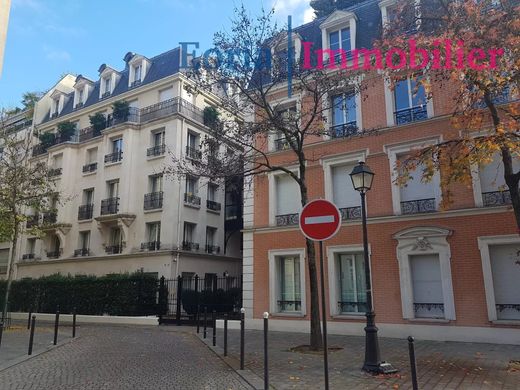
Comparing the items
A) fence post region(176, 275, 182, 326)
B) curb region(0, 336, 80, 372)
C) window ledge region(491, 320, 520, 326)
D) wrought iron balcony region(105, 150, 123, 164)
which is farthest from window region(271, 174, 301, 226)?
wrought iron balcony region(105, 150, 123, 164)

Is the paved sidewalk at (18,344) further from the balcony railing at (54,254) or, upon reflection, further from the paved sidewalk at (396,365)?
the balcony railing at (54,254)

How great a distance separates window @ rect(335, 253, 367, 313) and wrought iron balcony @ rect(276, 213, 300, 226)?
2.00 m

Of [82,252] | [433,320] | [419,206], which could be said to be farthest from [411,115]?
[82,252]

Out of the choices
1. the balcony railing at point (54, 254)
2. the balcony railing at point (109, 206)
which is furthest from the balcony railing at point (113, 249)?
the balcony railing at point (54, 254)

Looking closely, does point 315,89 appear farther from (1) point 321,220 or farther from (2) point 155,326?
(2) point 155,326

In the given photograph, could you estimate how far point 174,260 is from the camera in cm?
2377

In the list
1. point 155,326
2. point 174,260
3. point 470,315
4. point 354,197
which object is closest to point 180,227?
point 174,260

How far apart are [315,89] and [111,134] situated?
67.2ft

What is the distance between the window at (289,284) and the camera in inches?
599

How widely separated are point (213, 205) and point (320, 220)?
21790 millimetres

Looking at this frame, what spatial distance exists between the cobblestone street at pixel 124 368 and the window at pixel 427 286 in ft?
21.7

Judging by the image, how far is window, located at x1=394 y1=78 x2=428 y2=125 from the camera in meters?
13.9

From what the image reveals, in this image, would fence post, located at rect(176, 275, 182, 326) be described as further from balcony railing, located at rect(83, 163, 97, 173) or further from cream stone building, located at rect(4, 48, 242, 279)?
balcony railing, located at rect(83, 163, 97, 173)

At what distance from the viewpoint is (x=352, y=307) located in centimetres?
1413
